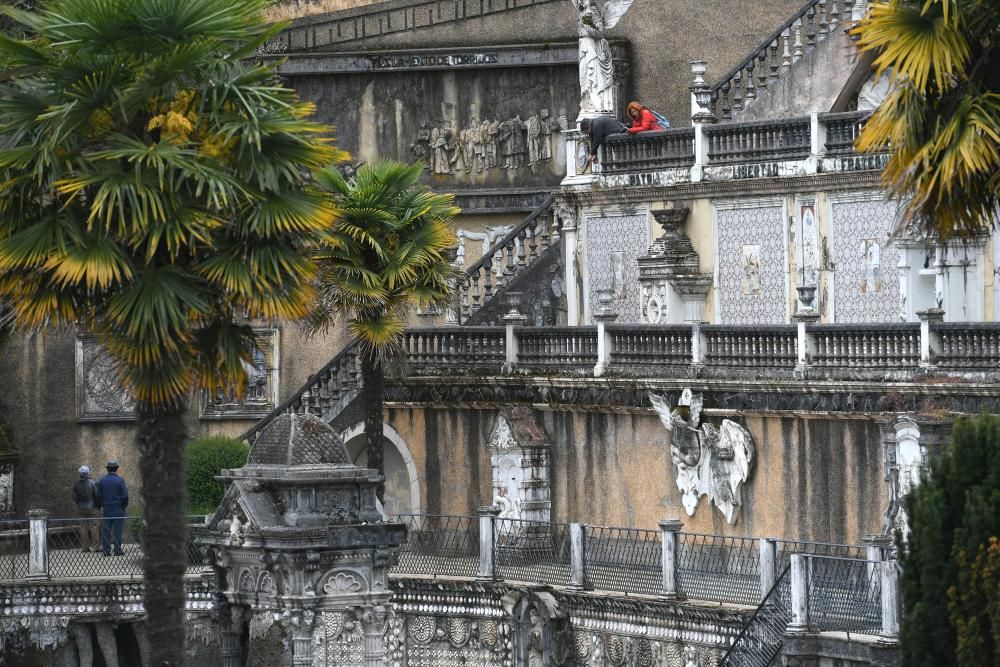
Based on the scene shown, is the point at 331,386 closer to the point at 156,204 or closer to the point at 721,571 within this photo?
the point at 721,571

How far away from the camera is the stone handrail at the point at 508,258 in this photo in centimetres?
4288

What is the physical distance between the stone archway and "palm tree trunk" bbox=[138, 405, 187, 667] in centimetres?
1531

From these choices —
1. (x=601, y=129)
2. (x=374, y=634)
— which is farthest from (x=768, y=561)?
(x=601, y=129)

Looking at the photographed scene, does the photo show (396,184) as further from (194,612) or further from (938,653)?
(938,653)

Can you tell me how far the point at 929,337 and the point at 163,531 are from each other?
1181 cm

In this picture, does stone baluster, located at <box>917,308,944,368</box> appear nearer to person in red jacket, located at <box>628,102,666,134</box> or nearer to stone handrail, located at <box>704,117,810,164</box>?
stone handrail, located at <box>704,117,810,164</box>

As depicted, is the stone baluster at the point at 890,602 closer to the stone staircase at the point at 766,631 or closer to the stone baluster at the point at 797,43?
the stone staircase at the point at 766,631

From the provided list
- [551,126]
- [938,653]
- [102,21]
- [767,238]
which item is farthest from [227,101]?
[551,126]

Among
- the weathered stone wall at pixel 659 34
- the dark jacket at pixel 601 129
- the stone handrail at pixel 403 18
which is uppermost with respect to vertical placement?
the stone handrail at pixel 403 18

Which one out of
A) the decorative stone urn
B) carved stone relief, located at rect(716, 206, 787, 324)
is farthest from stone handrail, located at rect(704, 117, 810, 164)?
the decorative stone urn

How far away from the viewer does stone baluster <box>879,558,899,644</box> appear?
3034cm

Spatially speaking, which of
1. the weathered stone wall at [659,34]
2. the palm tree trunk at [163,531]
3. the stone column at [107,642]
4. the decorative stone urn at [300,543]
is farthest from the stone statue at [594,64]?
the palm tree trunk at [163,531]

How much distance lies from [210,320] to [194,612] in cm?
1178

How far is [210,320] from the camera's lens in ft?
87.8
